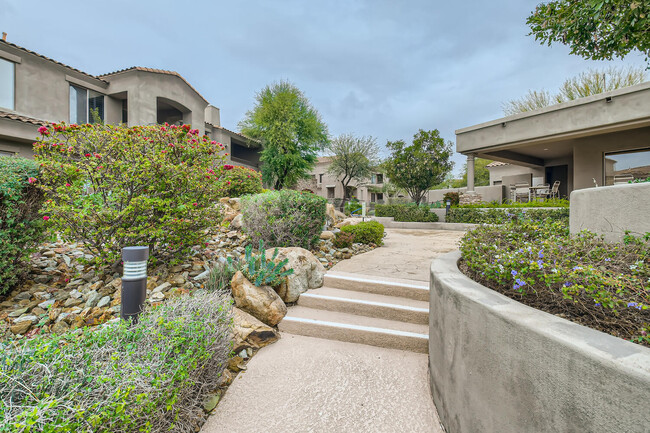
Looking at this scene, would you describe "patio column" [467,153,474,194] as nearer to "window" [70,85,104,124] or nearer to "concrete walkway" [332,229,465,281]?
"concrete walkway" [332,229,465,281]

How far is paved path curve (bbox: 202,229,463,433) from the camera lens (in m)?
2.01

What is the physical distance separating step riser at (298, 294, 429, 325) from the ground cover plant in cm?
86

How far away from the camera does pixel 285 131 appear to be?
17547 millimetres

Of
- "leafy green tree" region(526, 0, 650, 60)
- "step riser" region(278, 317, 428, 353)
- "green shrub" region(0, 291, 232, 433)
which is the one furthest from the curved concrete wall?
"leafy green tree" region(526, 0, 650, 60)

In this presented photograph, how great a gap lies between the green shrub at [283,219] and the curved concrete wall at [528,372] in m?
3.14

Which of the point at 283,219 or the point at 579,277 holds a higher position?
the point at 283,219

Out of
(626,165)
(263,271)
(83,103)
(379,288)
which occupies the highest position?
(83,103)

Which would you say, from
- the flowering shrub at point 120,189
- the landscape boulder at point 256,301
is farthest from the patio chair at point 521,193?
the flowering shrub at point 120,189

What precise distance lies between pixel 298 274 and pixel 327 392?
170 centimetres

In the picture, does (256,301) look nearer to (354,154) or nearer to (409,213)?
(409,213)

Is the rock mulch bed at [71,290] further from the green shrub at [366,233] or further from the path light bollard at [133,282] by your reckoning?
the green shrub at [366,233]

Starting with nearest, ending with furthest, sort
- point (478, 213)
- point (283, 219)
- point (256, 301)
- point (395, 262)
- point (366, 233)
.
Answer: point (256, 301), point (283, 219), point (395, 262), point (366, 233), point (478, 213)

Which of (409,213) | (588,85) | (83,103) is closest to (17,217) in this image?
(83,103)

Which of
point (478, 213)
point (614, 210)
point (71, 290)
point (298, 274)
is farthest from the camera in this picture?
point (478, 213)
